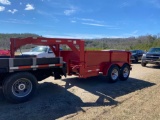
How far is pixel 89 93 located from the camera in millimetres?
7703

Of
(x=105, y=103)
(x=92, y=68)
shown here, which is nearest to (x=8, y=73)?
(x=105, y=103)

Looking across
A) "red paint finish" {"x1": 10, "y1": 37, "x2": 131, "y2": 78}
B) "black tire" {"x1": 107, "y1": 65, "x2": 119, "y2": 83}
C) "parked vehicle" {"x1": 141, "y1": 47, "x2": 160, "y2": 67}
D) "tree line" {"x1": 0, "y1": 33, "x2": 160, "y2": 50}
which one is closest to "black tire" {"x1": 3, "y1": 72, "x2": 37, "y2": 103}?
"red paint finish" {"x1": 10, "y1": 37, "x2": 131, "y2": 78}

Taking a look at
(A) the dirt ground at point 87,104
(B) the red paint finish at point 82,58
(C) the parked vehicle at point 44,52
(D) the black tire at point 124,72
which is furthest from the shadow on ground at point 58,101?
(C) the parked vehicle at point 44,52

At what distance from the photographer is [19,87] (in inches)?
251

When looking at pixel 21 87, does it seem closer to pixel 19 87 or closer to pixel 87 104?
pixel 19 87

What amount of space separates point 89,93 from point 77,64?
153 centimetres

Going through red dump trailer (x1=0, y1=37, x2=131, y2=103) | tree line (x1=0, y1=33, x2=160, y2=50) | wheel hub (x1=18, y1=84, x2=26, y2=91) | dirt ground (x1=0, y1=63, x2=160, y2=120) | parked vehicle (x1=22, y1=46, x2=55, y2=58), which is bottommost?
dirt ground (x1=0, y1=63, x2=160, y2=120)

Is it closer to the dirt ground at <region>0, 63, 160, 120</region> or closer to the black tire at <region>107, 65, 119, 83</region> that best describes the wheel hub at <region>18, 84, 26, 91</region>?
the dirt ground at <region>0, 63, 160, 120</region>

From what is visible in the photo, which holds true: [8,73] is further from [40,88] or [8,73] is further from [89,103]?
[89,103]

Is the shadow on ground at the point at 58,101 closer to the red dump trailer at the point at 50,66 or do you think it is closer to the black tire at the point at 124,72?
the red dump trailer at the point at 50,66

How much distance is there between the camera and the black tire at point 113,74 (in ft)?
30.9

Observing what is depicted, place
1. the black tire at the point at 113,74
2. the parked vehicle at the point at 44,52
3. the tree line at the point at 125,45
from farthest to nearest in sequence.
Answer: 1. the tree line at the point at 125,45
2. the parked vehicle at the point at 44,52
3. the black tire at the point at 113,74

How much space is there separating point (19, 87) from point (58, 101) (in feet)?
4.14

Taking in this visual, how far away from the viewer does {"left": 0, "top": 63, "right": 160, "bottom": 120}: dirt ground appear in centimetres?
541
